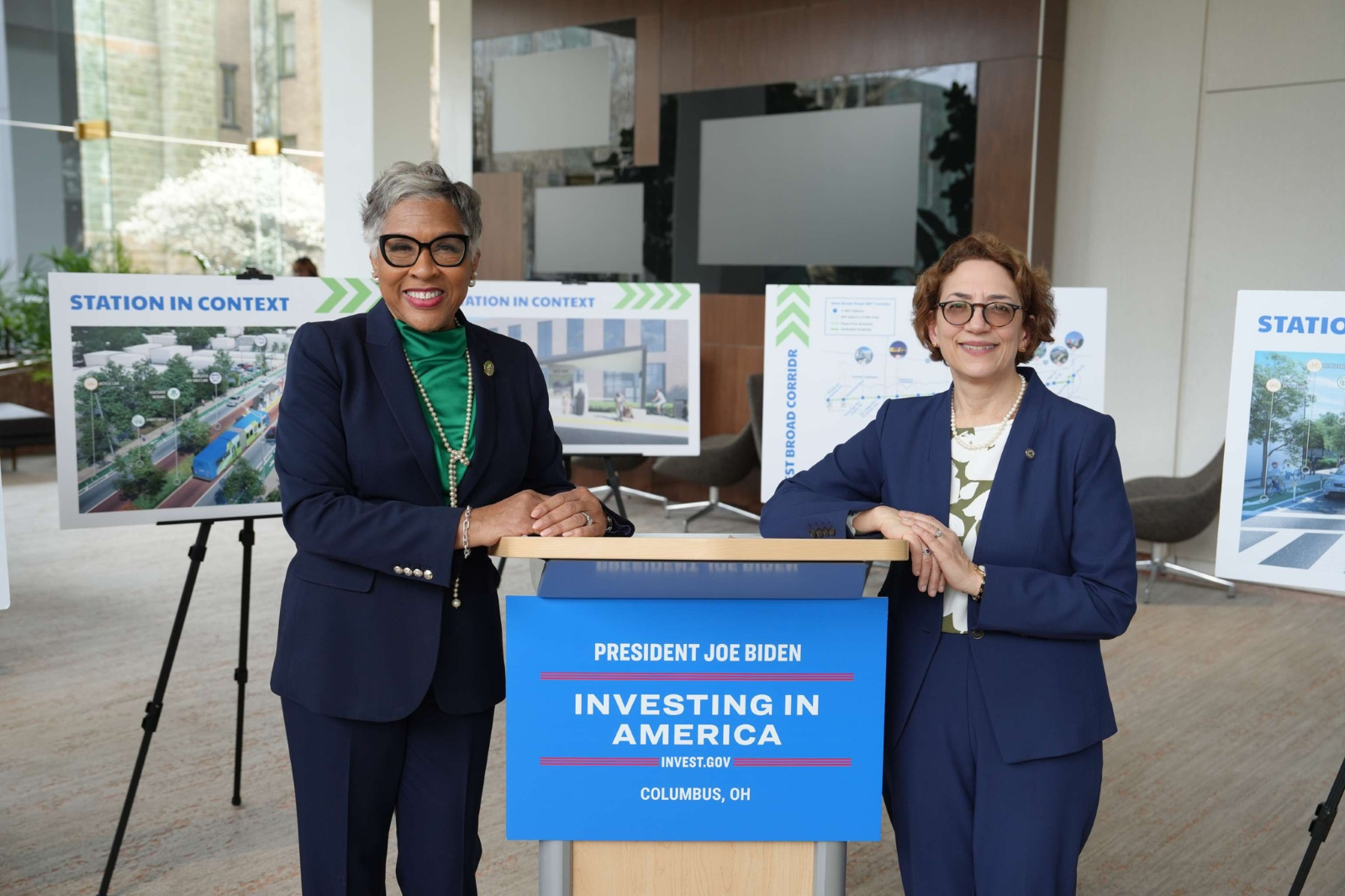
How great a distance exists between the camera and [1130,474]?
24.8 feet

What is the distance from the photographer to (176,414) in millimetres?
3406

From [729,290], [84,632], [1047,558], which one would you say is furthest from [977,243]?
[729,290]

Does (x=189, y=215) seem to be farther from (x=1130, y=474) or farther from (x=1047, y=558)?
(x=1047, y=558)

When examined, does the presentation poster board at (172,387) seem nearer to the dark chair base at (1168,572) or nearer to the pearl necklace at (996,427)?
the pearl necklace at (996,427)

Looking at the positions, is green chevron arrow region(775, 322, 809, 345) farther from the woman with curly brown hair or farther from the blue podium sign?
the blue podium sign

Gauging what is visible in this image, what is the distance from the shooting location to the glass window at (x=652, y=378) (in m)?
4.75

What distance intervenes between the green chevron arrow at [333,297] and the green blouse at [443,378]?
1.55m

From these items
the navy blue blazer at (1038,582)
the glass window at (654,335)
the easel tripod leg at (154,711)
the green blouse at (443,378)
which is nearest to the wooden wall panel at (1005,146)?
the glass window at (654,335)

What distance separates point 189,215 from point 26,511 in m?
5.83

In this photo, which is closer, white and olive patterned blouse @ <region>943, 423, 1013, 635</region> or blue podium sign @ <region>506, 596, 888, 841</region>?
blue podium sign @ <region>506, 596, 888, 841</region>

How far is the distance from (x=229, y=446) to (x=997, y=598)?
Result: 2.43 m

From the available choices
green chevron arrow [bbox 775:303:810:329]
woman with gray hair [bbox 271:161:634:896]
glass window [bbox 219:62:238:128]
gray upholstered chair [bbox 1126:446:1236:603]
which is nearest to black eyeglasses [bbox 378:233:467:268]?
woman with gray hair [bbox 271:161:634:896]

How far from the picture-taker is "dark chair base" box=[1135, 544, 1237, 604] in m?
6.91

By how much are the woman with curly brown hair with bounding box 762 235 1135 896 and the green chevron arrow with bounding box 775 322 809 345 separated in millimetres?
2100
